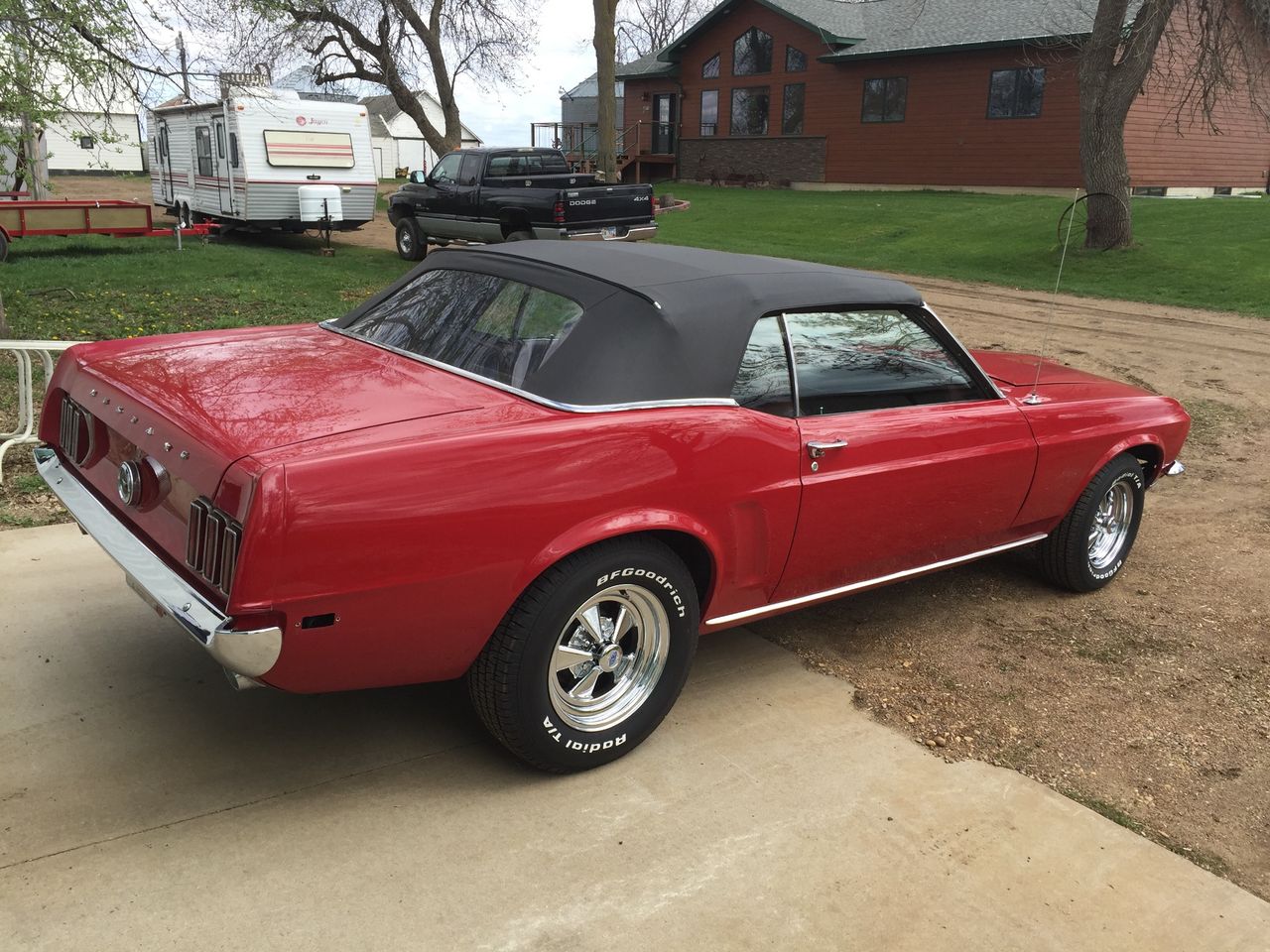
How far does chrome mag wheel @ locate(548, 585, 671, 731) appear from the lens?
3088mm

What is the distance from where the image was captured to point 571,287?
3.51m

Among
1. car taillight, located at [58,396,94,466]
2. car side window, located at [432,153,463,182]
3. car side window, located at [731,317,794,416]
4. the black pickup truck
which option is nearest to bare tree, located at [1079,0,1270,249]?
the black pickup truck

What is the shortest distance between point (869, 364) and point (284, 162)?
15980mm

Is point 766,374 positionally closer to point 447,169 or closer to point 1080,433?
point 1080,433

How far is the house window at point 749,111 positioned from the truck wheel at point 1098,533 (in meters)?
30.6

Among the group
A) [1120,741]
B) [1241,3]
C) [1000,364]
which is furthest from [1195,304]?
[1120,741]

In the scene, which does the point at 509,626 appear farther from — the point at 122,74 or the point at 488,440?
the point at 122,74

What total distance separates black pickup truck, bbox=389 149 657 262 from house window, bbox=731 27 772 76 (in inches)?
758

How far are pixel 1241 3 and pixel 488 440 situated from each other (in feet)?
57.1

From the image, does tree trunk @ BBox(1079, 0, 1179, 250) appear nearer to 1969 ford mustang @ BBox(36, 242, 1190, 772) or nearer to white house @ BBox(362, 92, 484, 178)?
1969 ford mustang @ BBox(36, 242, 1190, 772)

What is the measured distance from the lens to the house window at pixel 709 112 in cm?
3503

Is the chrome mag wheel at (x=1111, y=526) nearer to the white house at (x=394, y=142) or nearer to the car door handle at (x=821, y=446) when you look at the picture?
the car door handle at (x=821, y=446)

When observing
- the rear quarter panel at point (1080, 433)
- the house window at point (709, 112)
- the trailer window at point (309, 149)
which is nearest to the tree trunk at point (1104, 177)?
the trailer window at point (309, 149)

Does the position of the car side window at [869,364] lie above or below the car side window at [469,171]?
below
